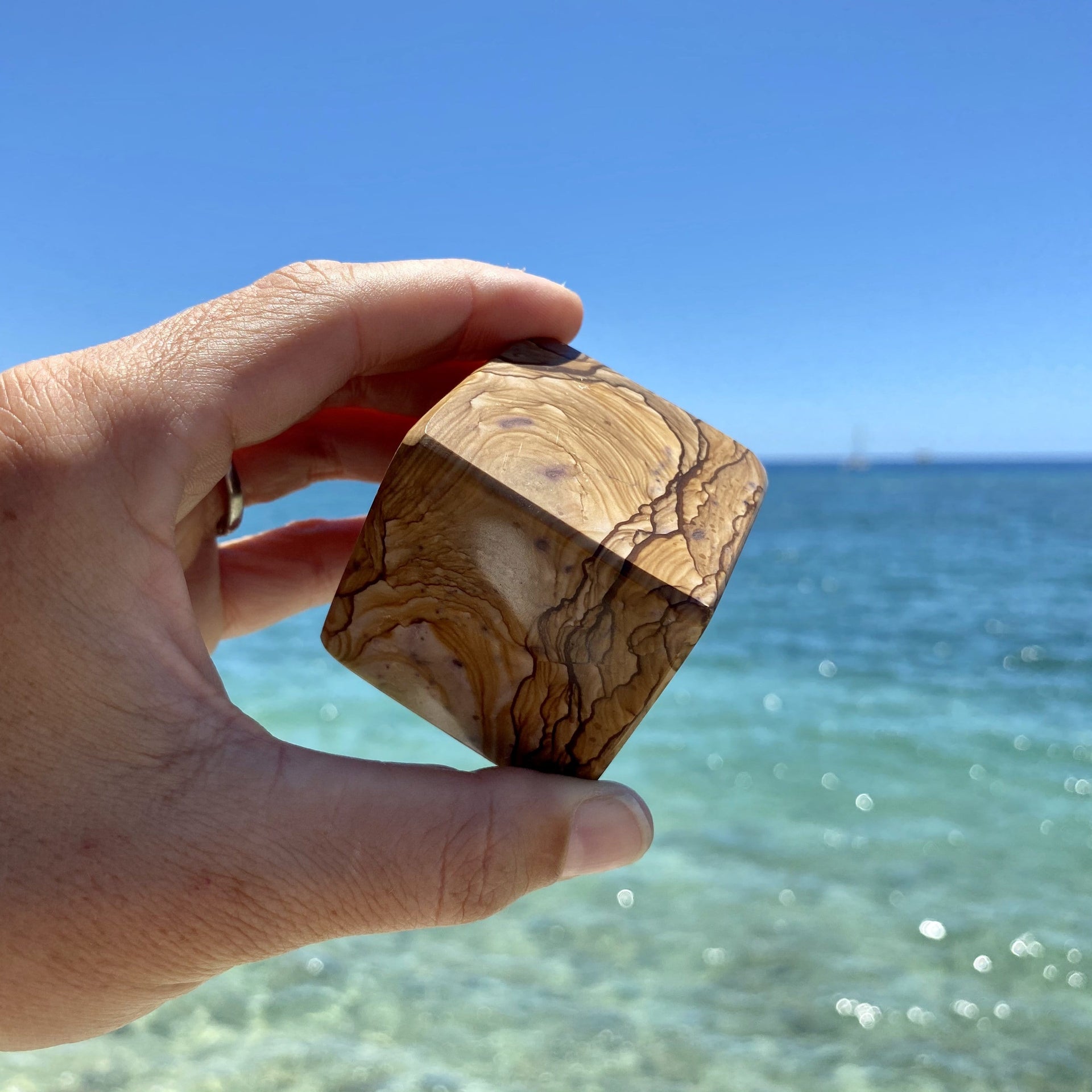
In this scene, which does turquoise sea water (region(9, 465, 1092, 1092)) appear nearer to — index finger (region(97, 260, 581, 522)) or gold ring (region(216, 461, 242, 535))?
gold ring (region(216, 461, 242, 535))

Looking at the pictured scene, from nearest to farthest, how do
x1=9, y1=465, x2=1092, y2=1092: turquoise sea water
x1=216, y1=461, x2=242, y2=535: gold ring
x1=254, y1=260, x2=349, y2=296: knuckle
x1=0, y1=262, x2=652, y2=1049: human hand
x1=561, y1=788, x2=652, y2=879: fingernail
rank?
1. x1=0, y1=262, x2=652, y2=1049: human hand
2. x1=561, y1=788, x2=652, y2=879: fingernail
3. x1=254, y1=260, x2=349, y2=296: knuckle
4. x1=216, y1=461, x2=242, y2=535: gold ring
5. x1=9, y1=465, x2=1092, y2=1092: turquoise sea water

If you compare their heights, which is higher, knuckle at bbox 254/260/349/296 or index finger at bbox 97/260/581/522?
knuckle at bbox 254/260/349/296

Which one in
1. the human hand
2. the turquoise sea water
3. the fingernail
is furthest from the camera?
the turquoise sea water

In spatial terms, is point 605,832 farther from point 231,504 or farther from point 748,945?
point 748,945

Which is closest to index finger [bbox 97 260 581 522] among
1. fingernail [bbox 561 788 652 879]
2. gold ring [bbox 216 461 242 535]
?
gold ring [bbox 216 461 242 535]

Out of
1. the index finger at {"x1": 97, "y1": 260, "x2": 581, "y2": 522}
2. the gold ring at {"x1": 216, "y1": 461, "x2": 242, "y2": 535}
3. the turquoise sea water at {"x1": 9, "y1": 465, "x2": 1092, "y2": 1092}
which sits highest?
the index finger at {"x1": 97, "y1": 260, "x2": 581, "y2": 522}

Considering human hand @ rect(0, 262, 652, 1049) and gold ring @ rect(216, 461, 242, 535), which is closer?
human hand @ rect(0, 262, 652, 1049)

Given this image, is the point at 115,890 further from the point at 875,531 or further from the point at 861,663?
the point at 875,531

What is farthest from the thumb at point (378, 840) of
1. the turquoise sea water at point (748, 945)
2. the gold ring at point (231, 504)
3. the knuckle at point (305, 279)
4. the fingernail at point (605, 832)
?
the turquoise sea water at point (748, 945)
